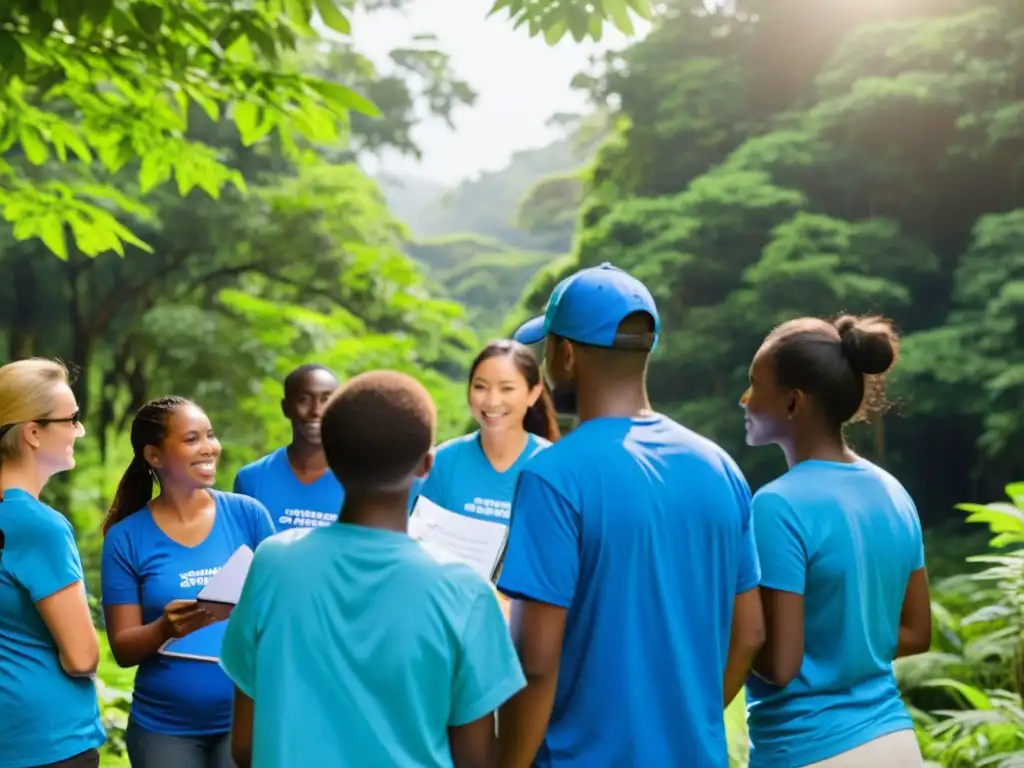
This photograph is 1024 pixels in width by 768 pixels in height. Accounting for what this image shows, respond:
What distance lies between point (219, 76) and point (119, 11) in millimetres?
985

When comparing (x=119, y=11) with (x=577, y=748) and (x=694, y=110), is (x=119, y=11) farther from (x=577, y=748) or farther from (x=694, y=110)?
(x=694, y=110)

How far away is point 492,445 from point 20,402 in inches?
64.6

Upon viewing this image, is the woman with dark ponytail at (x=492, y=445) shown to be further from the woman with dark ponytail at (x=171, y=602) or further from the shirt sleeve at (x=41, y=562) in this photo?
the shirt sleeve at (x=41, y=562)

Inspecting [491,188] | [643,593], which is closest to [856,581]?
[643,593]

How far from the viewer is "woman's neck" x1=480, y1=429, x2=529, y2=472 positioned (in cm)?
406

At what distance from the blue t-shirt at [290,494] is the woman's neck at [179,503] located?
89cm

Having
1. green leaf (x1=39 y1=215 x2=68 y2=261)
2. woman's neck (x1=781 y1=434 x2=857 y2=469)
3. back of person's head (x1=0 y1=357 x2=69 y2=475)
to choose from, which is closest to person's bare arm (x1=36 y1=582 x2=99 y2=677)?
back of person's head (x1=0 y1=357 x2=69 y2=475)

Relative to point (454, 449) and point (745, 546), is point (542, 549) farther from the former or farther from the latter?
point (454, 449)

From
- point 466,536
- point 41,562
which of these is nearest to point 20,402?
point 41,562

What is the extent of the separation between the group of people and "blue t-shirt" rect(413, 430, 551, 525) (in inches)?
38.1

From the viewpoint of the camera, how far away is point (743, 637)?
2479 mm

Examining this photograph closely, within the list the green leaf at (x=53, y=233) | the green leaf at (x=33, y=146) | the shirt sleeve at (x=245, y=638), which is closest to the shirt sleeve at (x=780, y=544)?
the shirt sleeve at (x=245, y=638)

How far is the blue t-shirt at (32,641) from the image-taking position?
289 centimetres

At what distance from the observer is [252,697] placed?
2.16 m
